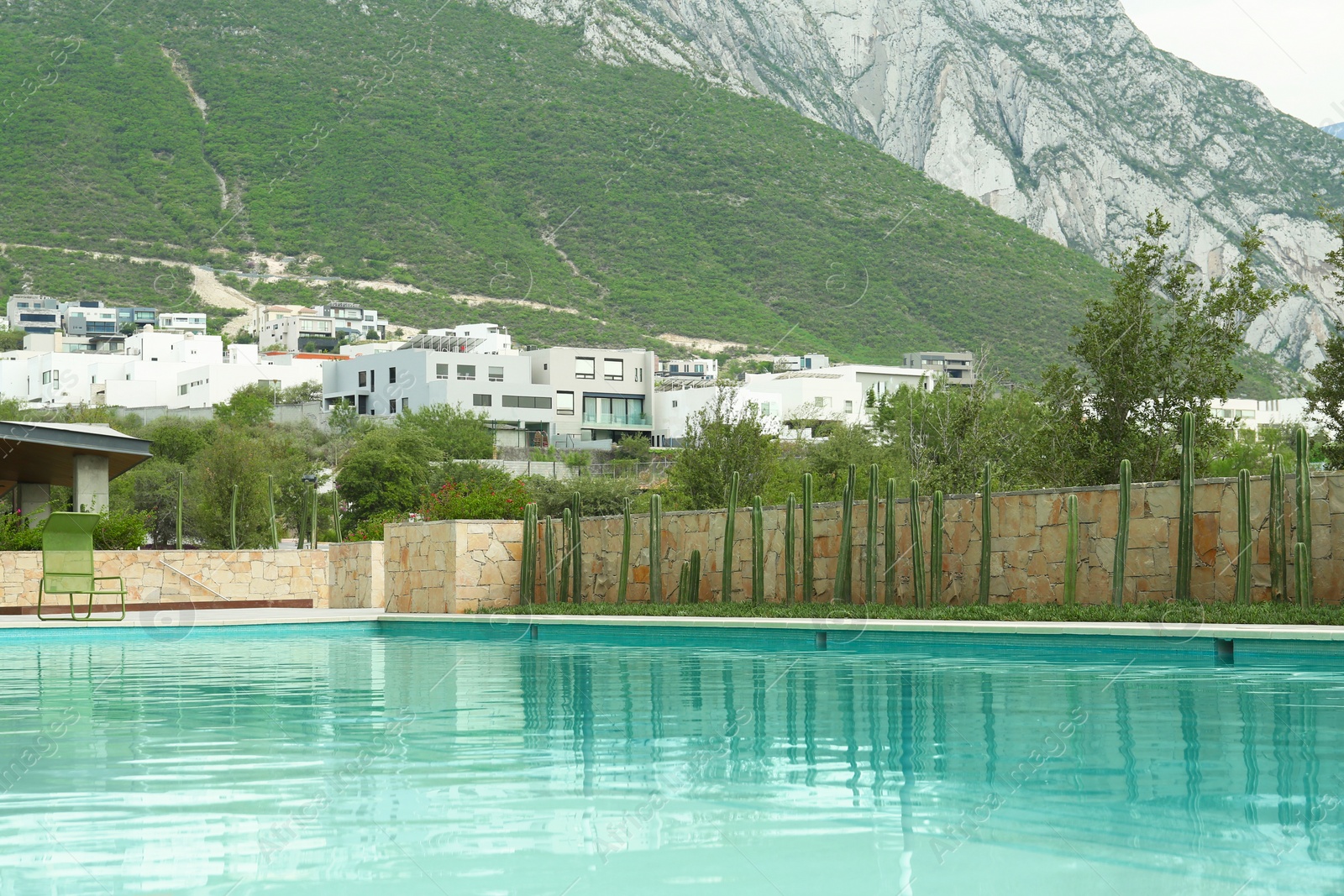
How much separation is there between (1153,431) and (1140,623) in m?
6.18

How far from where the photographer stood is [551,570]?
1698 centimetres

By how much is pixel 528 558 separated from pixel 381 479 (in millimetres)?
33451

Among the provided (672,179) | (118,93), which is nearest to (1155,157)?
(672,179)

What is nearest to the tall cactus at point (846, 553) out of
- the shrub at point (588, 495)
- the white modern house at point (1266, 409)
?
the shrub at point (588, 495)

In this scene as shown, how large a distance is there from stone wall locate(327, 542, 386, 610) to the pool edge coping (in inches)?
135

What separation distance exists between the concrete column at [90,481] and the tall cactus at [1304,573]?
15605 millimetres

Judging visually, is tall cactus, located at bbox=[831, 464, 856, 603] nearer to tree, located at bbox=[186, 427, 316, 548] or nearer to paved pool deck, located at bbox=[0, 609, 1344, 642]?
paved pool deck, located at bbox=[0, 609, 1344, 642]

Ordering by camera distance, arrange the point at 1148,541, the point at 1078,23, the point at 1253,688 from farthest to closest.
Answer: the point at 1078,23, the point at 1148,541, the point at 1253,688

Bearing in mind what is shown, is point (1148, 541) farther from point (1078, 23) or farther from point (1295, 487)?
point (1078, 23)

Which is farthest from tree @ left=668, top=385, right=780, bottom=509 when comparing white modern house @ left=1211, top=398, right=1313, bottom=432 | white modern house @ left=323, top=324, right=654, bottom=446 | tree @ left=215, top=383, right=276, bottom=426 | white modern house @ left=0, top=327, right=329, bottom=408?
white modern house @ left=1211, top=398, right=1313, bottom=432

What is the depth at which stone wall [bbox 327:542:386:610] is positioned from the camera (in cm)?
1873

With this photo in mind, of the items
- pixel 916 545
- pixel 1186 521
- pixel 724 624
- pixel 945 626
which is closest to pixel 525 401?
pixel 916 545

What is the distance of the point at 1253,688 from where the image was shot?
7.36m

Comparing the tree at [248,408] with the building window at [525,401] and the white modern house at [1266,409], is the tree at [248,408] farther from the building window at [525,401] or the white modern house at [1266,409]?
the white modern house at [1266,409]
